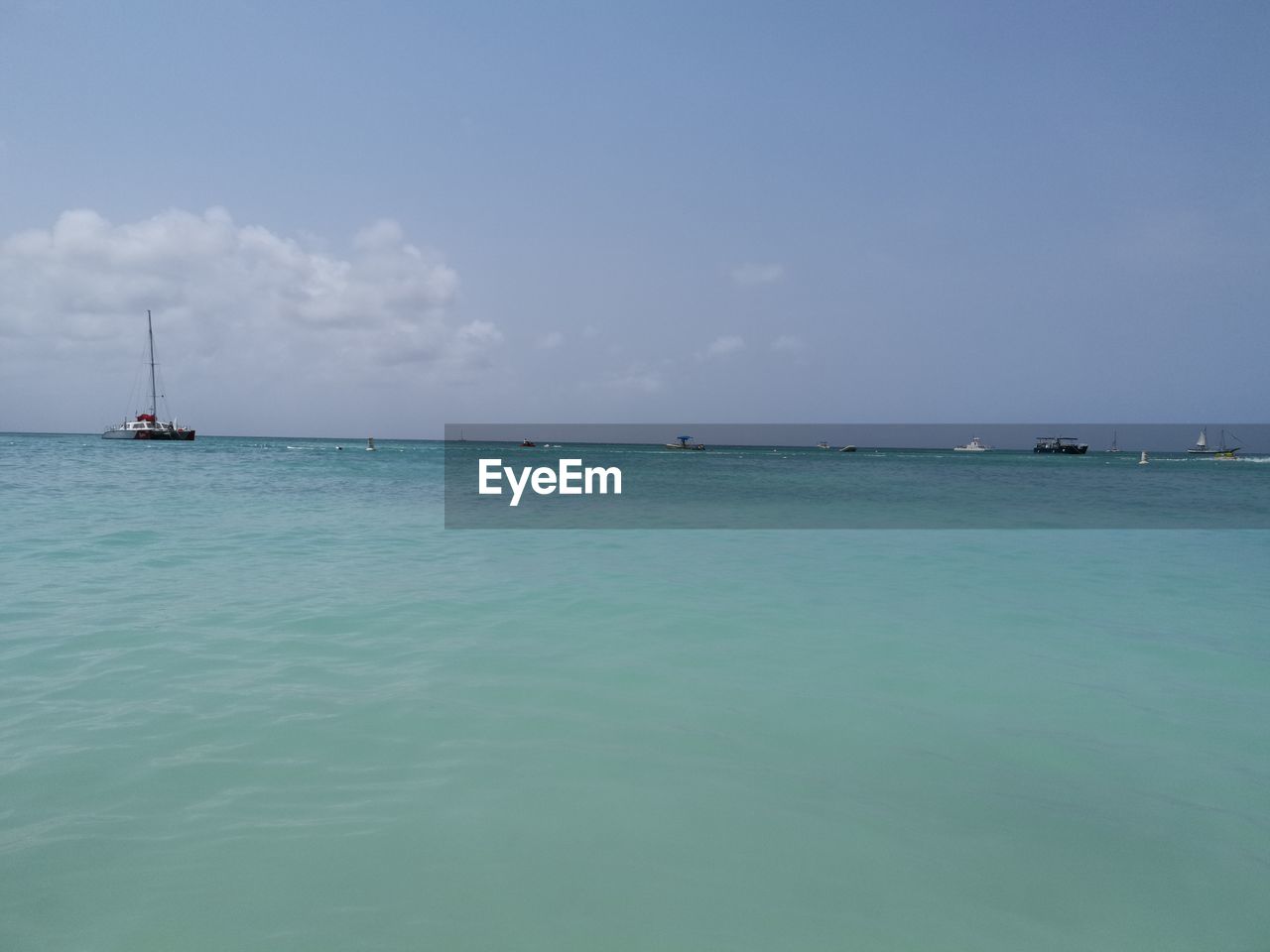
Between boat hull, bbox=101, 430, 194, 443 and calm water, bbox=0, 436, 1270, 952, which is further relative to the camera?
boat hull, bbox=101, 430, 194, 443

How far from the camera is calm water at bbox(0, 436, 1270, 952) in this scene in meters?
2.92

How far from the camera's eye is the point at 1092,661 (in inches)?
267

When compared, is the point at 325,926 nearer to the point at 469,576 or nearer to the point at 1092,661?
the point at 1092,661

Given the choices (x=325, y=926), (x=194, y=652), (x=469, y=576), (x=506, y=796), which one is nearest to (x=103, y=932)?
(x=325, y=926)

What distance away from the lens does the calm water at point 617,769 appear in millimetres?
2916

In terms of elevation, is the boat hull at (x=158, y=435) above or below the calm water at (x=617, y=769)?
above

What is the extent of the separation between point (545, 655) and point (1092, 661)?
5305mm

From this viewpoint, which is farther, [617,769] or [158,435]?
[158,435]

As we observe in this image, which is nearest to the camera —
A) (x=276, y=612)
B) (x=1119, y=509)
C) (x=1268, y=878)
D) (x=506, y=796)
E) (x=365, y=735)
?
(x=1268, y=878)

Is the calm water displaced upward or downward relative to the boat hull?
downward

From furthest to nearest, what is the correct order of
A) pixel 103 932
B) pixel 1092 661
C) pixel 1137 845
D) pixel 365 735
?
pixel 1092 661
pixel 365 735
pixel 1137 845
pixel 103 932

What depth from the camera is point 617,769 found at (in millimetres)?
4199

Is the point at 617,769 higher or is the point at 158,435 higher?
the point at 158,435

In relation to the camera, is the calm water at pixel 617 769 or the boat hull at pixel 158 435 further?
the boat hull at pixel 158 435
